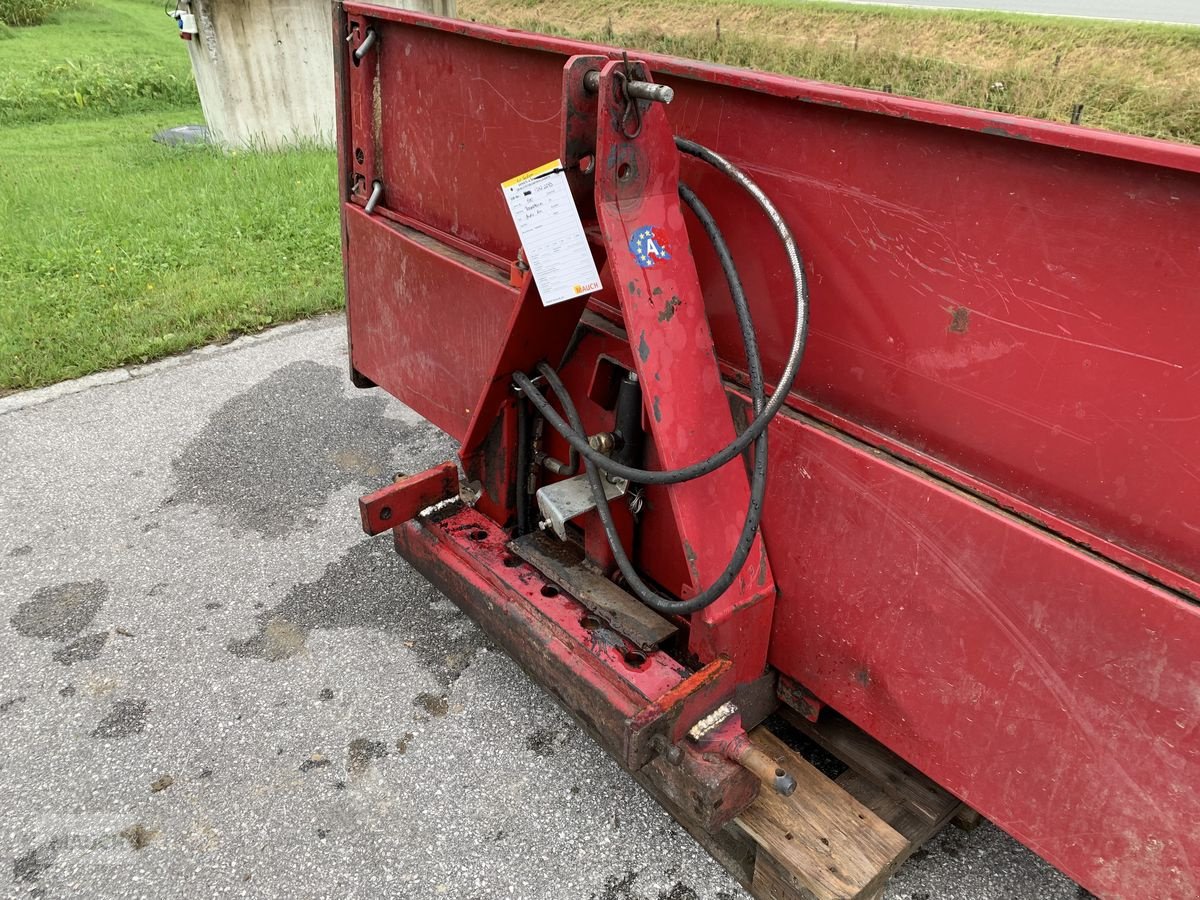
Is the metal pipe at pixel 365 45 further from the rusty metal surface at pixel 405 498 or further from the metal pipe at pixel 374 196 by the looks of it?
the rusty metal surface at pixel 405 498

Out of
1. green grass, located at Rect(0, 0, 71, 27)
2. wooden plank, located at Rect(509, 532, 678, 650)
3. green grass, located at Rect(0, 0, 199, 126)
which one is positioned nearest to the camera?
wooden plank, located at Rect(509, 532, 678, 650)

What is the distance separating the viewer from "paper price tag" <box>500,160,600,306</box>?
175cm

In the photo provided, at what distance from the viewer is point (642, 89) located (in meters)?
1.54

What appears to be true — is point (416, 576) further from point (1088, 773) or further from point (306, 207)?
point (306, 207)

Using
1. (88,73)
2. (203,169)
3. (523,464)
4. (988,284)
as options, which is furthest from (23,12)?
(988,284)

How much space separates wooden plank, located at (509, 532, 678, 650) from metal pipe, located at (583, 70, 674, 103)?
115cm

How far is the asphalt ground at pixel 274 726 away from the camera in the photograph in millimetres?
1896

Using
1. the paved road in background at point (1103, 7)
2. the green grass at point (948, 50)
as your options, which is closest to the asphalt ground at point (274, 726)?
the green grass at point (948, 50)

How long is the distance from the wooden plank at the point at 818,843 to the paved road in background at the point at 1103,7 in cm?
1147

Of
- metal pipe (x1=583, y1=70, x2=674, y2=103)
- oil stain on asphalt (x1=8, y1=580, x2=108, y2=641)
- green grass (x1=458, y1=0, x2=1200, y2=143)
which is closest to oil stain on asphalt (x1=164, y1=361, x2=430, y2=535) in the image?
oil stain on asphalt (x1=8, y1=580, x2=108, y2=641)

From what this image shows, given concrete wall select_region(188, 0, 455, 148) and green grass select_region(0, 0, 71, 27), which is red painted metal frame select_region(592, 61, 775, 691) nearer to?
concrete wall select_region(188, 0, 455, 148)

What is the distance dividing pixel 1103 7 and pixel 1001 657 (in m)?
14.0

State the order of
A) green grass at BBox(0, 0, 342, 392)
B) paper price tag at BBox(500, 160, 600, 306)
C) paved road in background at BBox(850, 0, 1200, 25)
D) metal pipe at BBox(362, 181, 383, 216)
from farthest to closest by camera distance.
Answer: paved road in background at BBox(850, 0, 1200, 25) < green grass at BBox(0, 0, 342, 392) < metal pipe at BBox(362, 181, 383, 216) < paper price tag at BBox(500, 160, 600, 306)

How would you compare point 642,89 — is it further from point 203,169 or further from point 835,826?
point 203,169
